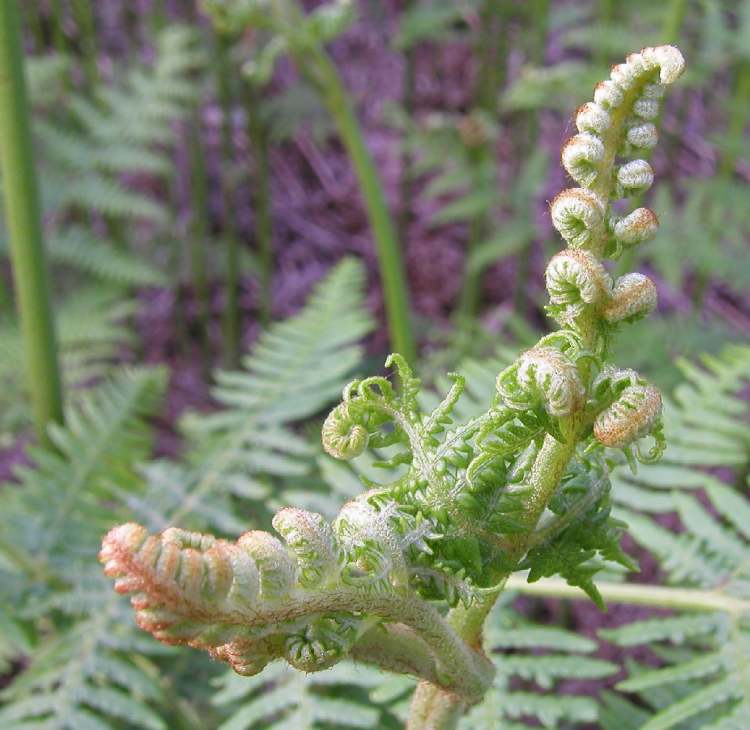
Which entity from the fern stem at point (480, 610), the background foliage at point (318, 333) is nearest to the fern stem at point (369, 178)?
the background foliage at point (318, 333)

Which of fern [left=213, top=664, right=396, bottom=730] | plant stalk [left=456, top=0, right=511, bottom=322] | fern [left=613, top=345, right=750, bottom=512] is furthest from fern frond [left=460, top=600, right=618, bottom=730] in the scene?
plant stalk [left=456, top=0, right=511, bottom=322]

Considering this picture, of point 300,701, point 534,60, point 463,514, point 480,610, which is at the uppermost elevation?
point 534,60

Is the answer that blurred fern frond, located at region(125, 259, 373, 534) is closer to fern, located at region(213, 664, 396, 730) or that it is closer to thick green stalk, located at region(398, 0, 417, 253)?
fern, located at region(213, 664, 396, 730)

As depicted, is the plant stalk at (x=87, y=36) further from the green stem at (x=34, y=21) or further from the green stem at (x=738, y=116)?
the green stem at (x=738, y=116)

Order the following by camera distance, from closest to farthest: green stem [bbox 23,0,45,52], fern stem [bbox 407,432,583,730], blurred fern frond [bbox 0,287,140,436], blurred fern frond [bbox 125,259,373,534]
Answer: fern stem [bbox 407,432,583,730], blurred fern frond [bbox 125,259,373,534], blurred fern frond [bbox 0,287,140,436], green stem [bbox 23,0,45,52]

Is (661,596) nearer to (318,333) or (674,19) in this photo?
(318,333)

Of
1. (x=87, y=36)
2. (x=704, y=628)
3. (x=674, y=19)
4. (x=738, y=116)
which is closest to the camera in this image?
(x=704, y=628)

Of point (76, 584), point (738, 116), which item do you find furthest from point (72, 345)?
point (738, 116)
